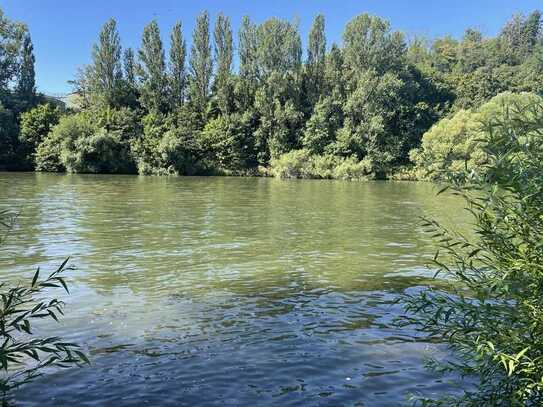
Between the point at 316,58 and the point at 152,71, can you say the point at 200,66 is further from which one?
the point at 316,58

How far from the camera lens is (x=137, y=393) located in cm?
582

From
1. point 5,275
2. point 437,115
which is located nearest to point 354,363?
point 5,275

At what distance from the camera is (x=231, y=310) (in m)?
9.15

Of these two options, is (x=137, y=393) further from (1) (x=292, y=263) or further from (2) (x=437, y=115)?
(2) (x=437, y=115)

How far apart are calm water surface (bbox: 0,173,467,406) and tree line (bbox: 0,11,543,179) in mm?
46658

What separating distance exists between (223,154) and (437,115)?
31.4 metres

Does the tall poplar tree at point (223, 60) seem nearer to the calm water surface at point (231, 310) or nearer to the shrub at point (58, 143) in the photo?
the shrub at point (58, 143)

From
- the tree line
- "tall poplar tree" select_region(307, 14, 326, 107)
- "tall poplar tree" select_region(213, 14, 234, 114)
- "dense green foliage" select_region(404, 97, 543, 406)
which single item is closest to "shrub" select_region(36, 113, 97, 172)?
the tree line

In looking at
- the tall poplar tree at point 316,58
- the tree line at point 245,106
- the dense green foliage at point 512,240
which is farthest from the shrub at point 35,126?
the dense green foliage at point 512,240

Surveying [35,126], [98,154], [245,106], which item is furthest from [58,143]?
[245,106]

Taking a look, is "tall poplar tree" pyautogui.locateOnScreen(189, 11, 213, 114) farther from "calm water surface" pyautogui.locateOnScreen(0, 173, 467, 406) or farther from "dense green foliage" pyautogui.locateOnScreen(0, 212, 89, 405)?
"dense green foliage" pyautogui.locateOnScreen(0, 212, 89, 405)

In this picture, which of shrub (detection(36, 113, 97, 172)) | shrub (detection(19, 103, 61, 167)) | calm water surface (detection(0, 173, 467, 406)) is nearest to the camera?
calm water surface (detection(0, 173, 467, 406))

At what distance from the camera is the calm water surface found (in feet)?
19.8

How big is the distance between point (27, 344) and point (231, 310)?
5.18 metres
